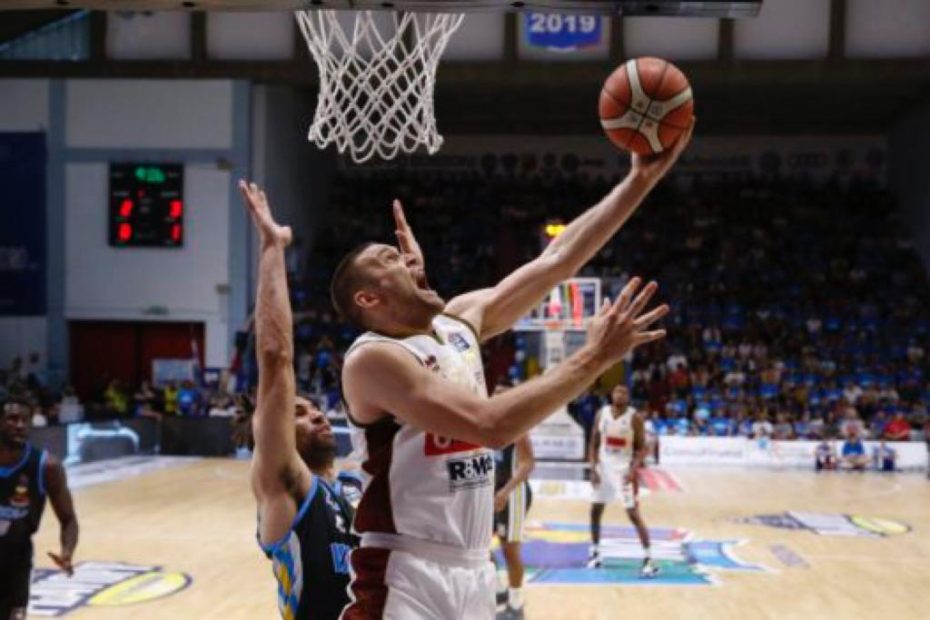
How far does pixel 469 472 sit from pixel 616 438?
8089mm

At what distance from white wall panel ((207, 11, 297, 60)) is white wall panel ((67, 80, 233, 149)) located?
78 centimetres

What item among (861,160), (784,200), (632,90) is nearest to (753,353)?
(784,200)

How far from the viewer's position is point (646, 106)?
3293mm

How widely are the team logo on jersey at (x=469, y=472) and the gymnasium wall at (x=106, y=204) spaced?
2112 cm

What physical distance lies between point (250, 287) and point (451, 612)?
845 inches

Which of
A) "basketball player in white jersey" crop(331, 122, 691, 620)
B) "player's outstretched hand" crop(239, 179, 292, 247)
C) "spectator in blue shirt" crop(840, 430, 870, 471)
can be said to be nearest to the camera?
"basketball player in white jersey" crop(331, 122, 691, 620)

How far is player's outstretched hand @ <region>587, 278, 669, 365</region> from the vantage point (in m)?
2.46

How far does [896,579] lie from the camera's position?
32.4 ft

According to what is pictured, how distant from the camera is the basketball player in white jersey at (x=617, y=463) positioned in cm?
1030

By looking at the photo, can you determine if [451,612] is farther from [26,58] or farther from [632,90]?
[26,58]

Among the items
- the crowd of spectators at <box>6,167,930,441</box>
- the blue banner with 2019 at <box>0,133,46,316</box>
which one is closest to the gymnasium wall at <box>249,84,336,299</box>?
the crowd of spectators at <box>6,167,930,441</box>

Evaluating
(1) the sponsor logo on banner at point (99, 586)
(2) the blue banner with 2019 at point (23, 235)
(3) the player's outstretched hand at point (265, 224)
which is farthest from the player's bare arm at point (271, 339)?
(2) the blue banner with 2019 at point (23, 235)

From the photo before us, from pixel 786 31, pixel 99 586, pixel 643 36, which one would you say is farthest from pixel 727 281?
pixel 99 586

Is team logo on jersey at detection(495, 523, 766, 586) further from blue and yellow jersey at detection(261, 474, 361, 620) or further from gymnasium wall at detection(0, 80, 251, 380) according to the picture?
gymnasium wall at detection(0, 80, 251, 380)
